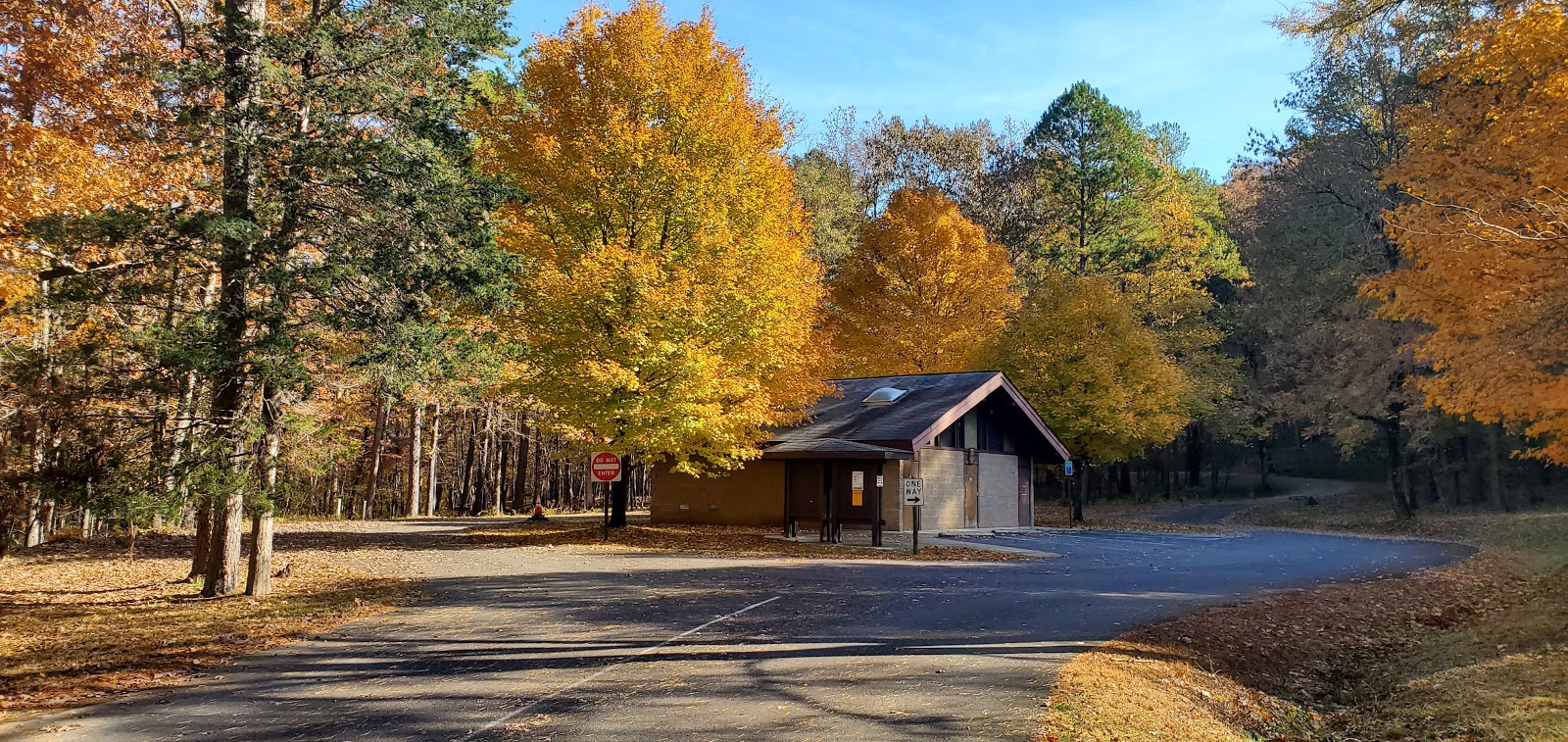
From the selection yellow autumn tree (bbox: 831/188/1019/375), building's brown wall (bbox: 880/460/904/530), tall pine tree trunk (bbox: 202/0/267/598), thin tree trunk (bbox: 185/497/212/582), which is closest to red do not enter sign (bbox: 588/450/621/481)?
thin tree trunk (bbox: 185/497/212/582)

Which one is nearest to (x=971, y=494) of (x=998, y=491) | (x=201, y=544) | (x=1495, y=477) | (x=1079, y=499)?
(x=998, y=491)

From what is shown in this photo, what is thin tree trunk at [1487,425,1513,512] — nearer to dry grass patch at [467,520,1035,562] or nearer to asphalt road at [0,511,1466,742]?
asphalt road at [0,511,1466,742]

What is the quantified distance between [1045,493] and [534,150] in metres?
42.3

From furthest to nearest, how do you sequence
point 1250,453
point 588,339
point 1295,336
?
1. point 1250,453
2. point 1295,336
3. point 588,339

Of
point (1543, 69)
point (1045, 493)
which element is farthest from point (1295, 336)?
point (1543, 69)

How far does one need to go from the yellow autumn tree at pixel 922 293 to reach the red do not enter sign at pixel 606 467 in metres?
17.8

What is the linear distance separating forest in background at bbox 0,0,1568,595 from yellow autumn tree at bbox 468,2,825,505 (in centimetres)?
10

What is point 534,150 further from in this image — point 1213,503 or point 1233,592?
point 1213,503

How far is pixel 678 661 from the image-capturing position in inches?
359

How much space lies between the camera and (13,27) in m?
14.4

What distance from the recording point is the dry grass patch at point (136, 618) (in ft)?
28.3

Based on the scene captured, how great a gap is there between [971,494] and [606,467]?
527 inches

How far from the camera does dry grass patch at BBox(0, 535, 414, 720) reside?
862cm

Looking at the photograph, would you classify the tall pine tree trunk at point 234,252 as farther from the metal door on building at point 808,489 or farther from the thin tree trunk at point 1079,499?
the thin tree trunk at point 1079,499
